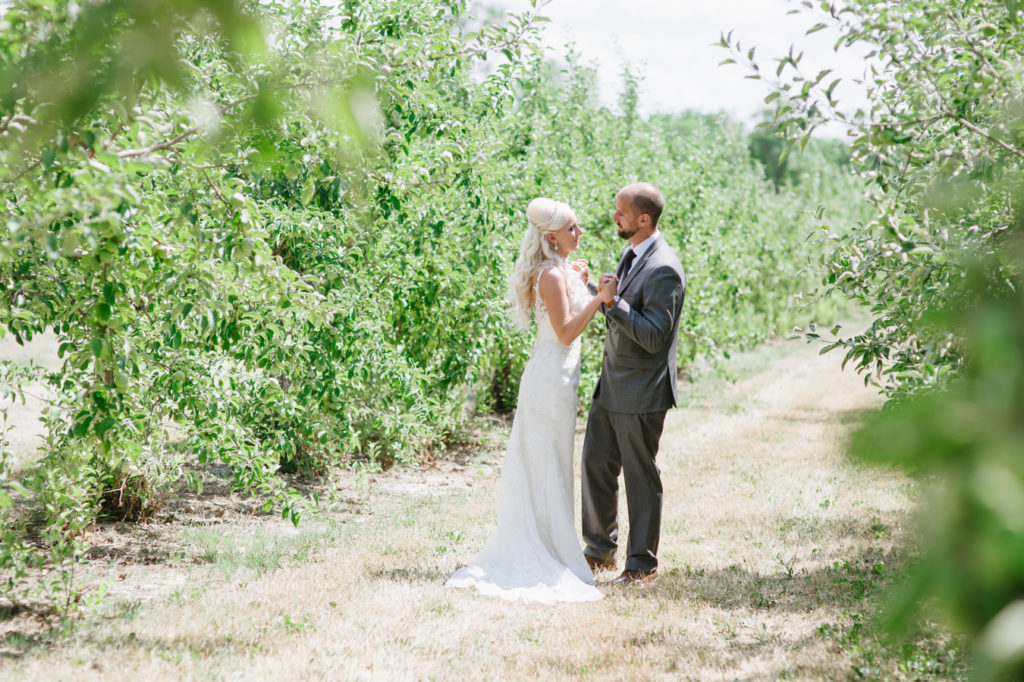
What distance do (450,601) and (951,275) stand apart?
3.28m

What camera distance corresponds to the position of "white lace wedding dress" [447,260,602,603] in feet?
18.2

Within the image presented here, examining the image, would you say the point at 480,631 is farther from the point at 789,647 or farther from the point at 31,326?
the point at 31,326

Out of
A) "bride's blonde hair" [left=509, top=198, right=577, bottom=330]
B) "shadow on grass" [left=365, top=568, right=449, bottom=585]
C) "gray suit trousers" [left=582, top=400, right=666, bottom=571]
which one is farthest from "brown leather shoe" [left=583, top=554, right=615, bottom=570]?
"bride's blonde hair" [left=509, top=198, right=577, bottom=330]

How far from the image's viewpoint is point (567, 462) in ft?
18.9

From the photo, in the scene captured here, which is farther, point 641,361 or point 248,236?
point 641,361

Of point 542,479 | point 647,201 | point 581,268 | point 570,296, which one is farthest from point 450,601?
point 647,201

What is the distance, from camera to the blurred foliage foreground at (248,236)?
80.5 inches

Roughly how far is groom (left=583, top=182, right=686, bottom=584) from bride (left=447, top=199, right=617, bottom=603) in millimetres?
272

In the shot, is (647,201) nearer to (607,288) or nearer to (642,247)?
(642,247)

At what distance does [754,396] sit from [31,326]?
12.7 meters

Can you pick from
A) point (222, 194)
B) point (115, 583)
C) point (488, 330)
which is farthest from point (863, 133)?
point (488, 330)

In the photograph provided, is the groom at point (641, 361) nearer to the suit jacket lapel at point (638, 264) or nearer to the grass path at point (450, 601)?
the suit jacket lapel at point (638, 264)

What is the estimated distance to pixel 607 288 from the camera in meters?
5.32

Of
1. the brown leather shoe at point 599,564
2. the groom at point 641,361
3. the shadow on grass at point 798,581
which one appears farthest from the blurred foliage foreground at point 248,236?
the brown leather shoe at point 599,564
